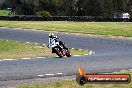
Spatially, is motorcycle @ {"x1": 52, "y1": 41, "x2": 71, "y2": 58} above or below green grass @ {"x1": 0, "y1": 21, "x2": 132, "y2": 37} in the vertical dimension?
above

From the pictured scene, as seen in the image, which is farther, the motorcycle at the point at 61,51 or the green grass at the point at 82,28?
the green grass at the point at 82,28

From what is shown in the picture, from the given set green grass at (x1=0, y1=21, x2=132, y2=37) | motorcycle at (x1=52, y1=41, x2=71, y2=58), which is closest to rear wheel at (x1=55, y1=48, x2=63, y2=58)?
motorcycle at (x1=52, y1=41, x2=71, y2=58)

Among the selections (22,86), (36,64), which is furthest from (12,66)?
(22,86)

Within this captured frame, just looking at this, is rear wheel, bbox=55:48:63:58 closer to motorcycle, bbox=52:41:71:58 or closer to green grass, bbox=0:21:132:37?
motorcycle, bbox=52:41:71:58

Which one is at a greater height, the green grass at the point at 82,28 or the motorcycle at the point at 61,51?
the motorcycle at the point at 61,51

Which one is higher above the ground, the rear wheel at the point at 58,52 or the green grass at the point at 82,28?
the rear wheel at the point at 58,52

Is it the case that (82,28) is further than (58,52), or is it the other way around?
(82,28)

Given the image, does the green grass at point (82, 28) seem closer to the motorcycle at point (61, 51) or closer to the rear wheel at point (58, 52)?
the motorcycle at point (61, 51)

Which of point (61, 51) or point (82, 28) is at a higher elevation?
point (61, 51)

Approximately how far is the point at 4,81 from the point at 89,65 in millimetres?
5268

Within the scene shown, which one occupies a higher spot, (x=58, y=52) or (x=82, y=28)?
(x=58, y=52)

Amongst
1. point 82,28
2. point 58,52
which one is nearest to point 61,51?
point 58,52

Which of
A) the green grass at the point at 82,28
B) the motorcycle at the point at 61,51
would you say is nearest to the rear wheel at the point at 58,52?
the motorcycle at the point at 61,51

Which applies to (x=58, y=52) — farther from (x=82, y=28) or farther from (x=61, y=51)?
(x=82, y=28)
